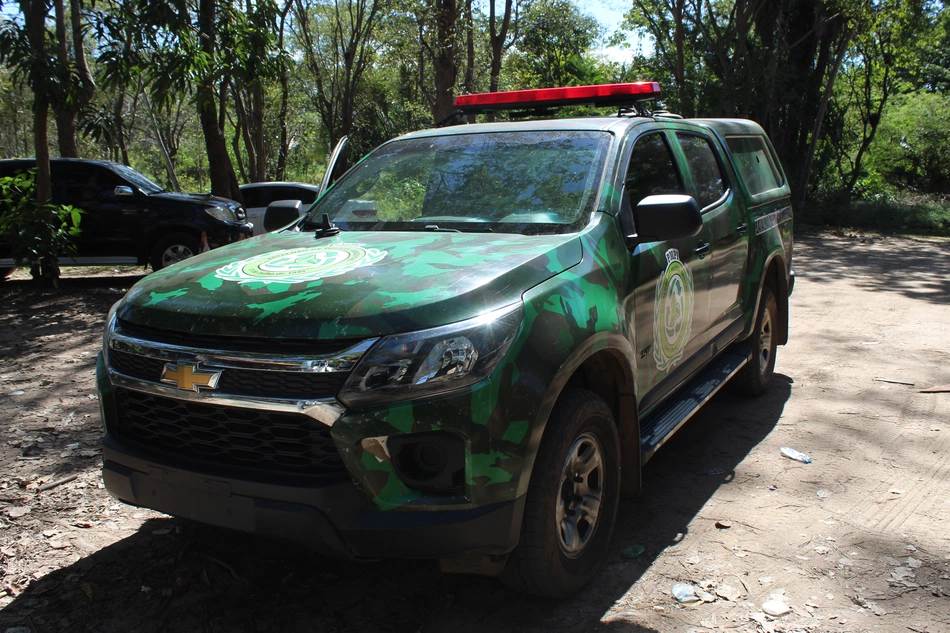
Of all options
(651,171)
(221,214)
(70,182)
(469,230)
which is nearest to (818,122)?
(221,214)

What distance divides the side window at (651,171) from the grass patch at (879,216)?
53.9ft

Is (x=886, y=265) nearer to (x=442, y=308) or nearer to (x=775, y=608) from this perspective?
(x=775, y=608)

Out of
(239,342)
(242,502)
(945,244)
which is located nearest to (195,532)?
(242,502)

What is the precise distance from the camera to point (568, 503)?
290cm

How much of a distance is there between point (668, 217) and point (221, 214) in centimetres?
837

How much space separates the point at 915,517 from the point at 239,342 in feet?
10.1

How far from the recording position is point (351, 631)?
2.79 m

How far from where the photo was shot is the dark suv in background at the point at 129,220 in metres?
10.3

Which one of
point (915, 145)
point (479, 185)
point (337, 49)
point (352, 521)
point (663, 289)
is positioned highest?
point (337, 49)

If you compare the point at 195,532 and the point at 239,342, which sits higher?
the point at 239,342

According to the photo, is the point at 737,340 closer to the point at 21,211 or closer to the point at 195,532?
the point at 195,532

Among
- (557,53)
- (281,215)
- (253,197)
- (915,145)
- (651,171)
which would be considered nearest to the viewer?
(651,171)

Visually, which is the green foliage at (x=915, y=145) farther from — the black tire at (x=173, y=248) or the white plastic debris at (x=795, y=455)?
the white plastic debris at (x=795, y=455)

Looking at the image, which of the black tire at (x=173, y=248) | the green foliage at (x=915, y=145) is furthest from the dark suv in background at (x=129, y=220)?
the green foliage at (x=915, y=145)
